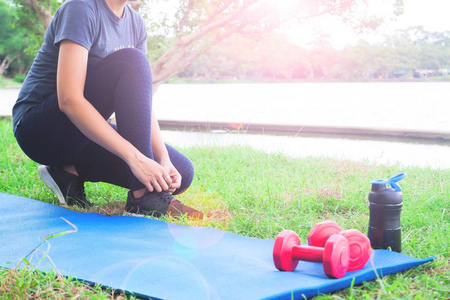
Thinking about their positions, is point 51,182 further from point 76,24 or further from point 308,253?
point 308,253

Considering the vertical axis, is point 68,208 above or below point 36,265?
below

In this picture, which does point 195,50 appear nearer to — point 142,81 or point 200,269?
point 142,81

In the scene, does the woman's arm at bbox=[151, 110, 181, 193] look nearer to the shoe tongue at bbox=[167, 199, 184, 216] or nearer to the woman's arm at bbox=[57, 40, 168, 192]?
the shoe tongue at bbox=[167, 199, 184, 216]

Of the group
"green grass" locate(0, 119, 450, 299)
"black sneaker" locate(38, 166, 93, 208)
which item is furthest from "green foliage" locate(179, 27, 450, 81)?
"black sneaker" locate(38, 166, 93, 208)

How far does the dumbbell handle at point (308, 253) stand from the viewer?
1.15 metres

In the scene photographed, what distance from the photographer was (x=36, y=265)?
1247 millimetres

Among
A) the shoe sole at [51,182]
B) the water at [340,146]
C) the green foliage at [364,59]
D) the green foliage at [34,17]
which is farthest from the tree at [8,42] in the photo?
the shoe sole at [51,182]

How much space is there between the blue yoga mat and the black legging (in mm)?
287

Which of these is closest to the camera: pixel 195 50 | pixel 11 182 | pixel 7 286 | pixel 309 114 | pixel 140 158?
pixel 7 286

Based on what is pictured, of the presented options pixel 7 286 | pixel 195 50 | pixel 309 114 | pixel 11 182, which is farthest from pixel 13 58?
pixel 7 286

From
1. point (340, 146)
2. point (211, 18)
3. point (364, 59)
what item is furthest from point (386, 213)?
point (364, 59)

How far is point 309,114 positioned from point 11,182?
7.53 m

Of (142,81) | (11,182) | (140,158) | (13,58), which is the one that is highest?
(142,81)

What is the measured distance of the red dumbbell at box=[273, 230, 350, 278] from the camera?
1100 mm
